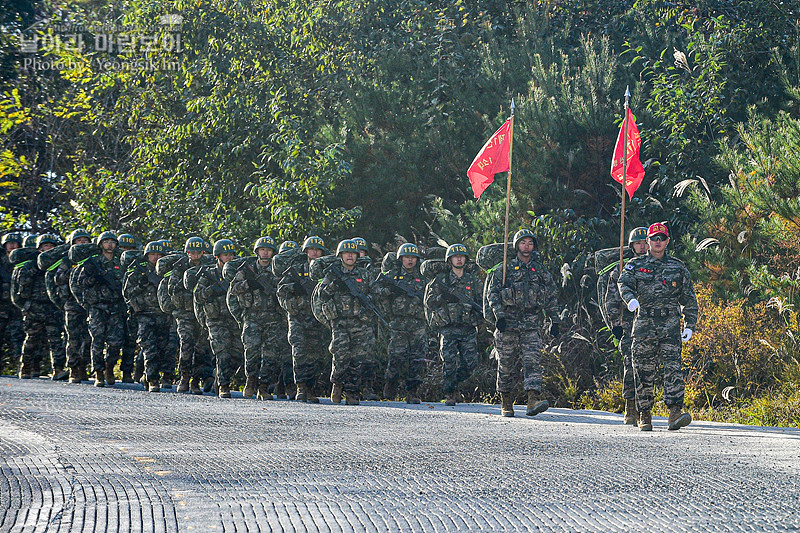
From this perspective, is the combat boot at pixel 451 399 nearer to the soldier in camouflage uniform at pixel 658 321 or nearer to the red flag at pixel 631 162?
the red flag at pixel 631 162

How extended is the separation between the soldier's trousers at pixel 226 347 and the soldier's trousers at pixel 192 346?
572 millimetres

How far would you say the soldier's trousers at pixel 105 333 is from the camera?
16.5 metres

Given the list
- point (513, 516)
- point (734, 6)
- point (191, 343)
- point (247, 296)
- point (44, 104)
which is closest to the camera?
point (513, 516)

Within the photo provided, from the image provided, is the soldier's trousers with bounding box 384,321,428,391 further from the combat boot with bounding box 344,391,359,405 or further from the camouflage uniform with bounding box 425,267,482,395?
the combat boot with bounding box 344,391,359,405

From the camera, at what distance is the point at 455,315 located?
565 inches

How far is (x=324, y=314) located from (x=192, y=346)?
2839 millimetres

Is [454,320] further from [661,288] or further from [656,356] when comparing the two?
[661,288]

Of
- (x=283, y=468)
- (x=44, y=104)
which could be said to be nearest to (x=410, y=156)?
(x=44, y=104)

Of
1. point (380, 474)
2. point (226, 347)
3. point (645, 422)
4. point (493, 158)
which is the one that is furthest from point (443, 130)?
point (380, 474)

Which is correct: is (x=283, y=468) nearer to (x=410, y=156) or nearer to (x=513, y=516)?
(x=513, y=516)

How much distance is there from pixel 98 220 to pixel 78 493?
1661 centimetres

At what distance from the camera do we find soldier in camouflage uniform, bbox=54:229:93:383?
56.5 ft

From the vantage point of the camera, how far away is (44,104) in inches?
1051

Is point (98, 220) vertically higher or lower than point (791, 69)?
lower
